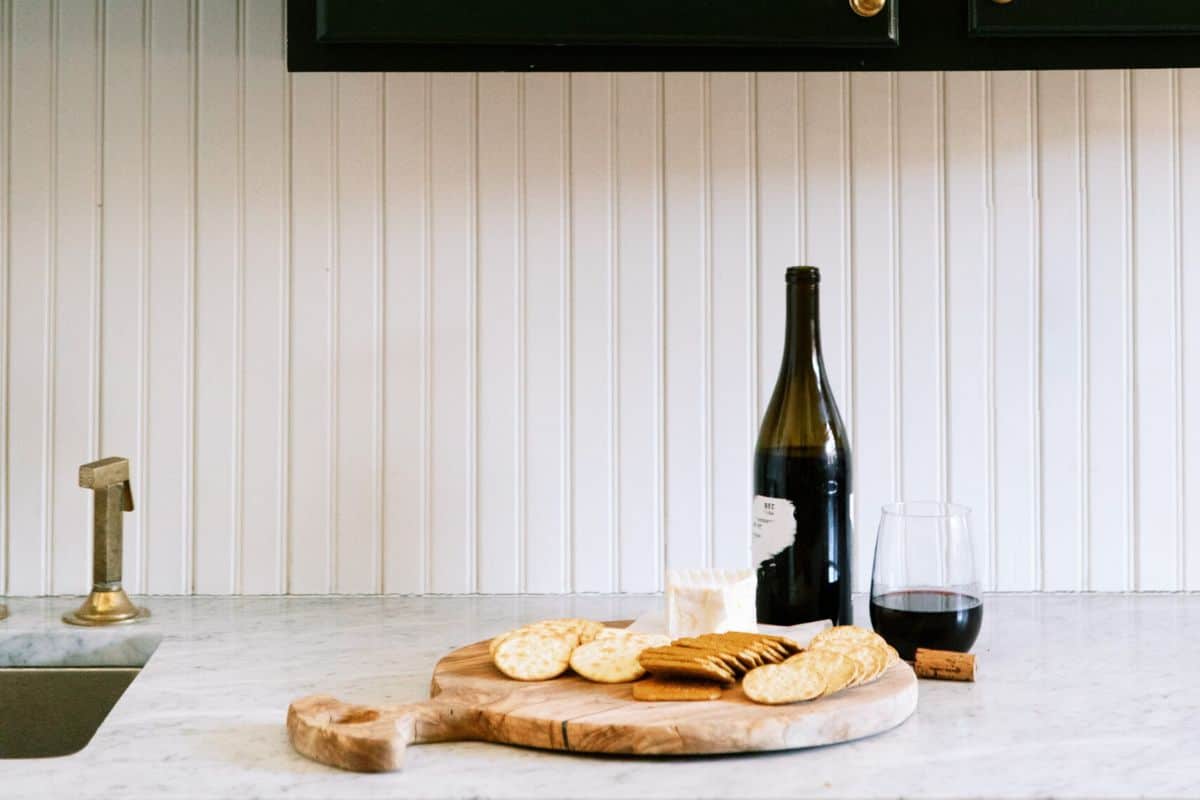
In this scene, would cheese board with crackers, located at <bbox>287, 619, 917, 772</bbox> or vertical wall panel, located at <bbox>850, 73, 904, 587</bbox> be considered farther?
vertical wall panel, located at <bbox>850, 73, 904, 587</bbox>

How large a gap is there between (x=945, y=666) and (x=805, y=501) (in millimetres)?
218

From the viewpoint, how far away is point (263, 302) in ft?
4.70

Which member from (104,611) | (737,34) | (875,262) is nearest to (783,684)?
(737,34)

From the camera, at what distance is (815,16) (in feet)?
3.51

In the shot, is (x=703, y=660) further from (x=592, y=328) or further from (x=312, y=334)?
(x=312, y=334)

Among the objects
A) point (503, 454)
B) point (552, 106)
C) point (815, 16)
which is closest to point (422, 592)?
point (503, 454)

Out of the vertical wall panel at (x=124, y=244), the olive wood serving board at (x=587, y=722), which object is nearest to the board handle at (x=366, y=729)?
the olive wood serving board at (x=587, y=722)

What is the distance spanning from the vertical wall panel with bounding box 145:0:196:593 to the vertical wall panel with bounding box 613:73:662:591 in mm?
534

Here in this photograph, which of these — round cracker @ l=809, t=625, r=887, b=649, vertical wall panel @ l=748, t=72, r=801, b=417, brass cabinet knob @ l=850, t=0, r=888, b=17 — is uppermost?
brass cabinet knob @ l=850, t=0, r=888, b=17

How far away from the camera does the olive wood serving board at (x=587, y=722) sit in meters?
0.86

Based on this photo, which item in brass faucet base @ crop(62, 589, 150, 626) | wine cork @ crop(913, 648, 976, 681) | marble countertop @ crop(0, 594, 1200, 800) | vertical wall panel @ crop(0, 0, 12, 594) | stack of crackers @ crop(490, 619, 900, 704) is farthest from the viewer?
vertical wall panel @ crop(0, 0, 12, 594)

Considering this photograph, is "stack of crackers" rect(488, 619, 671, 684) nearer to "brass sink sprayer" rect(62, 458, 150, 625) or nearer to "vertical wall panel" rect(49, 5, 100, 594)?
"brass sink sprayer" rect(62, 458, 150, 625)

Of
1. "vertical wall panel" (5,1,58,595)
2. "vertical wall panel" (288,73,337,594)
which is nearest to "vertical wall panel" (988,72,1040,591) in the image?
"vertical wall panel" (288,73,337,594)

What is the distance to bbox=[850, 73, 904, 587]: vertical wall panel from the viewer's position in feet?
4.75
